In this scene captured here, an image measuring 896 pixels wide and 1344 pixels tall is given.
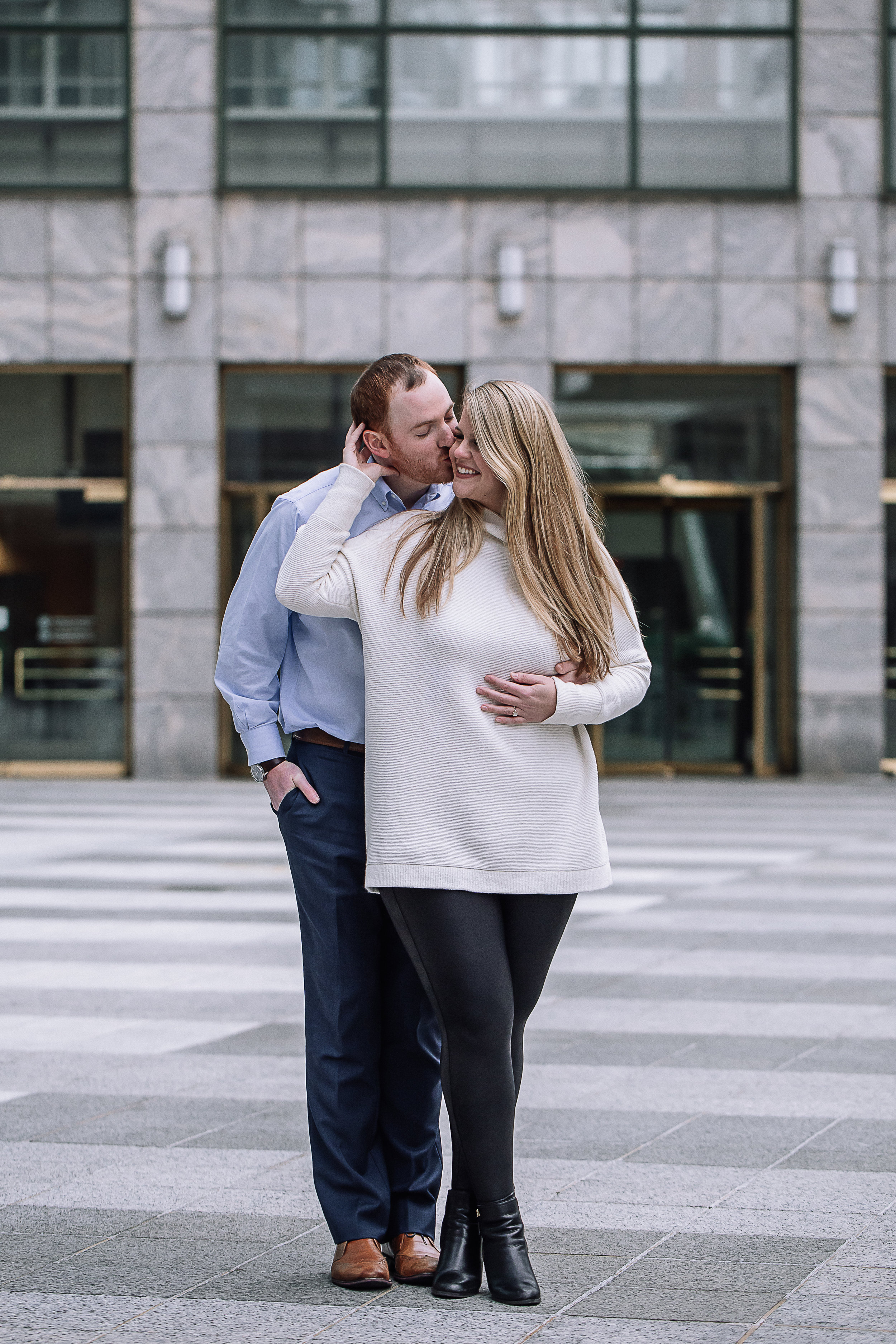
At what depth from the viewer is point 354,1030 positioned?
3.66 meters

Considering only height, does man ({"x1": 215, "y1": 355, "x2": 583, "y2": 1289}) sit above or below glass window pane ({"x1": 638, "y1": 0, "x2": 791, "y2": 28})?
below

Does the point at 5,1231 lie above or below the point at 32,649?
below

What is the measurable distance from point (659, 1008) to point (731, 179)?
41.6 ft

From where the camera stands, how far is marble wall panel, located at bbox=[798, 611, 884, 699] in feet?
57.6

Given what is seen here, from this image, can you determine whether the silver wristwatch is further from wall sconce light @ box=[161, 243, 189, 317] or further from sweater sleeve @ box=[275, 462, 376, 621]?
wall sconce light @ box=[161, 243, 189, 317]

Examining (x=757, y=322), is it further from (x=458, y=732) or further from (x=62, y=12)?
(x=458, y=732)

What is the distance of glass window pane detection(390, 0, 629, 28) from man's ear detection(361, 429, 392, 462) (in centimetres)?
1527

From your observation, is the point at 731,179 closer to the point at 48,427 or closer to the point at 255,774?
the point at 48,427

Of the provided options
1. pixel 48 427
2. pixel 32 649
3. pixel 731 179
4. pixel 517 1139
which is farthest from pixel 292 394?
pixel 517 1139

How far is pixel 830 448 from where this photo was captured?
17641 mm

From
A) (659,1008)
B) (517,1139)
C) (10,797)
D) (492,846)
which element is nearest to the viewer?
(492,846)

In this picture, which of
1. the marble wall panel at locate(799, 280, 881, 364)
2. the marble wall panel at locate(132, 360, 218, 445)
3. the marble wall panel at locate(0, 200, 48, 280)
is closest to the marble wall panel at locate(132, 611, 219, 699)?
the marble wall panel at locate(132, 360, 218, 445)

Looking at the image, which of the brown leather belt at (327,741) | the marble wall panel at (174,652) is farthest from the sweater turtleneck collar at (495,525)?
the marble wall panel at (174,652)

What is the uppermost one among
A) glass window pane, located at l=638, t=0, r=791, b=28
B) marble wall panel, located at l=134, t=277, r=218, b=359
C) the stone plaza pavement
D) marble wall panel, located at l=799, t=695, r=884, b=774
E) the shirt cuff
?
glass window pane, located at l=638, t=0, r=791, b=28
